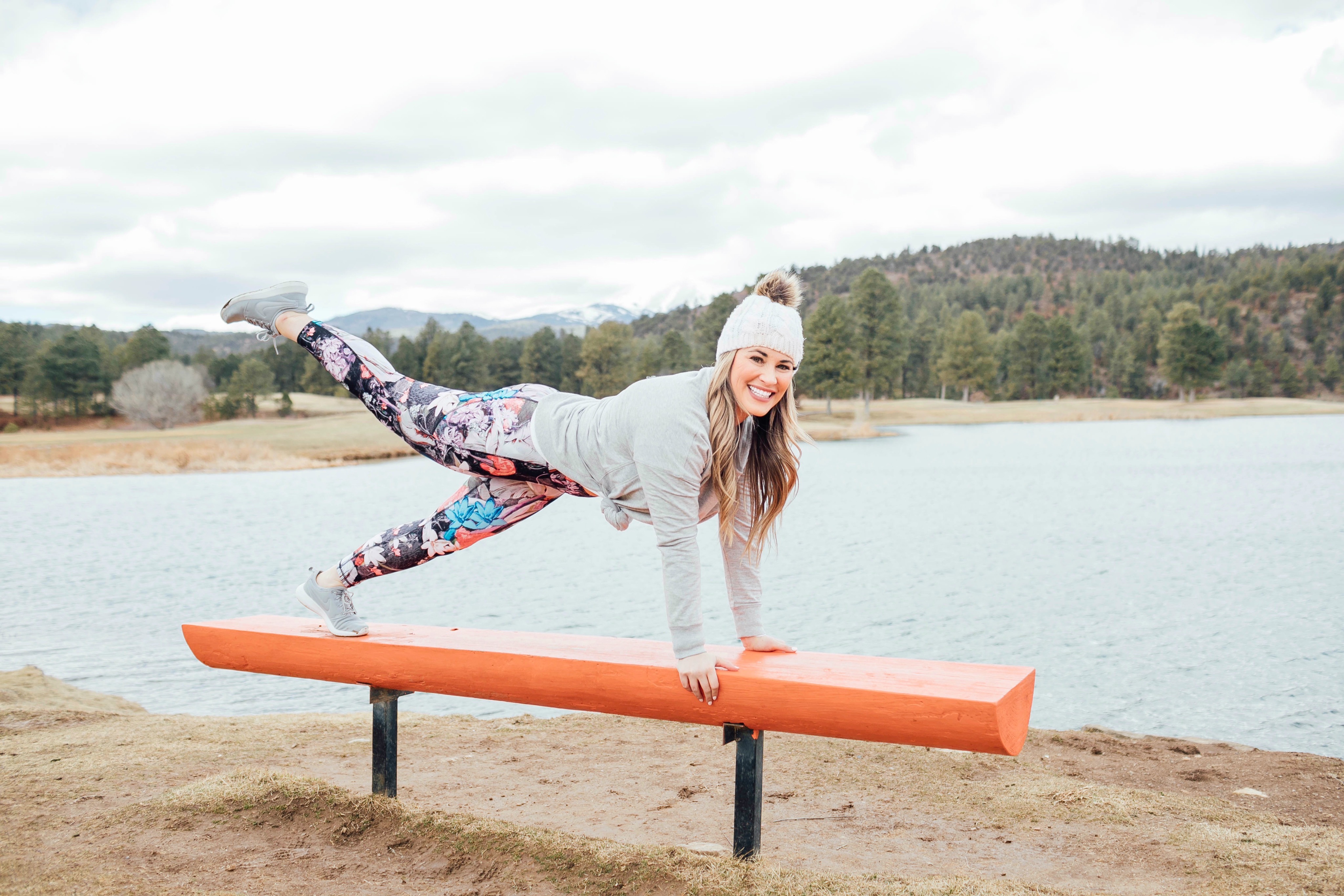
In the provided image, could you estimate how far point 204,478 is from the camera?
31.3 metres

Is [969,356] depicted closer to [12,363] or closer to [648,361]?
[648,361]

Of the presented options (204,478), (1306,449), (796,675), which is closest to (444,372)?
(204,478)

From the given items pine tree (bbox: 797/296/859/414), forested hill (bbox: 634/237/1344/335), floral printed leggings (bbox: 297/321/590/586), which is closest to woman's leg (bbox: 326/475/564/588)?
floral printed leggings (bbox: 297/321/590/586)

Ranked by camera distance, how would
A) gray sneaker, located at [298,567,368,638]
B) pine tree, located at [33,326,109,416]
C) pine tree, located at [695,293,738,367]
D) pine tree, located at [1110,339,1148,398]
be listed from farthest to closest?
pine tree, located at [1110,339,1148,398] < pine tree, located at [695,293,738,367] < pine tree, located at [33,326,109,416] < gray sneaker, located at [298,567,368,638]

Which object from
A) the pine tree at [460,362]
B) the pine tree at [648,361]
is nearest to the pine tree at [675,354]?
the pine tree at [648,361]

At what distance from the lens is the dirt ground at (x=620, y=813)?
10.1 ft

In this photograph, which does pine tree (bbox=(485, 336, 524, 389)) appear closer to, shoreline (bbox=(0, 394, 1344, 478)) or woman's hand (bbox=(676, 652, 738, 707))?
shoreline (bbox=(0, 394, 1344, 478))

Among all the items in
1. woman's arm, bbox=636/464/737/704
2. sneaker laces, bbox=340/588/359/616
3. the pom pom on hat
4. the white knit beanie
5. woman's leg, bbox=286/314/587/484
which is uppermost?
the pom pom on hat

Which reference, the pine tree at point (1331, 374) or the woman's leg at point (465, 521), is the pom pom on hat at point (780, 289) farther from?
the pine tree at point (1331, 374)

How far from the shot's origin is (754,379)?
2957mm

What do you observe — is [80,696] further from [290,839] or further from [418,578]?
[418,578]

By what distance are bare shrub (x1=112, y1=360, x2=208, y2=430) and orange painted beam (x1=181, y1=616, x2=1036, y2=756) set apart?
179ft

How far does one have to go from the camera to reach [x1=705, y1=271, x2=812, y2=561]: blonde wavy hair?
3.00m

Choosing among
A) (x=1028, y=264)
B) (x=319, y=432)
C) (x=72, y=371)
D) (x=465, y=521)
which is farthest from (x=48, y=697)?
(x=1028, y=264)
